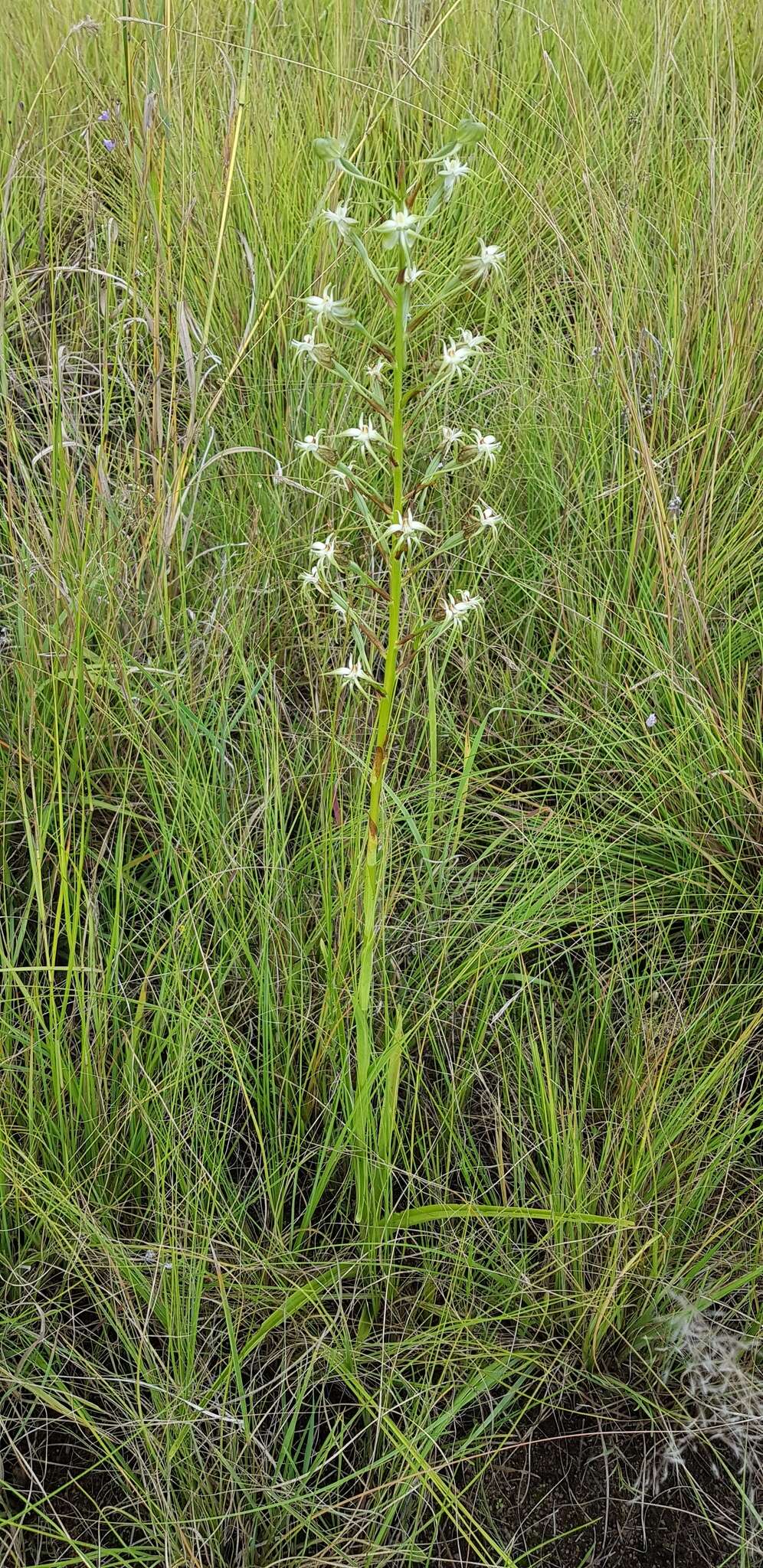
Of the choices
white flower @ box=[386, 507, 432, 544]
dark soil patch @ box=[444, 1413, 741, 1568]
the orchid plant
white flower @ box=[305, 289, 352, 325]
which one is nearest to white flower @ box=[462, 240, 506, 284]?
the orchid plant

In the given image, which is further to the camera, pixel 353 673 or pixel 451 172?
pixel 353 673

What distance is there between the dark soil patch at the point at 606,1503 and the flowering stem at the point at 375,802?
31 cm

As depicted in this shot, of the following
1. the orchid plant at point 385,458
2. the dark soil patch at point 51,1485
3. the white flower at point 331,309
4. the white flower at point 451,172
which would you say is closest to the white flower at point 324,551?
the orchid plant at point 385,458

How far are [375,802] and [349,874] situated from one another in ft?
1.58

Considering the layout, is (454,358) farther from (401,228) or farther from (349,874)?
(349,874)

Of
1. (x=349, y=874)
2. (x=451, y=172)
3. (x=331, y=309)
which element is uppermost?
(x=451, y=172)

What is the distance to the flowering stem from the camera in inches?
44.3

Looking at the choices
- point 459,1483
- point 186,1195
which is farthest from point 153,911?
point 459,1483

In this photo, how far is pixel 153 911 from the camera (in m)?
1.72

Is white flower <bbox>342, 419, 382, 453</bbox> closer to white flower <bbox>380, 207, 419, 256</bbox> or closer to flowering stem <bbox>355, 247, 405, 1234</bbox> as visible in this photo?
flowering stem <bbox>355, 247, 405, 1234</bbox>

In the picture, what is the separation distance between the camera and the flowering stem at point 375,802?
3.69 feet

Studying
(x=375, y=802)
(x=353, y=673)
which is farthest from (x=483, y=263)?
(x=375, y=802)

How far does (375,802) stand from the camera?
48.8 inches

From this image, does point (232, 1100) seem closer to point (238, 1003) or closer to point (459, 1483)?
point (238, 1003)
